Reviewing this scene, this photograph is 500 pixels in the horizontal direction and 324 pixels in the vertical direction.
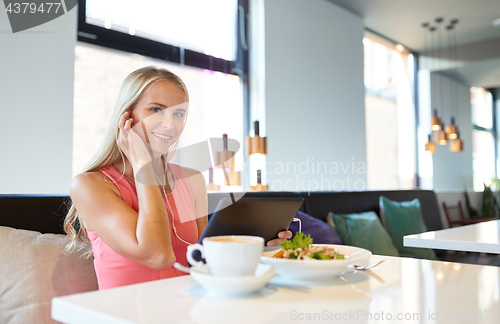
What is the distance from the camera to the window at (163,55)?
264 centimetres

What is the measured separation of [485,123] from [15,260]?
8.82 metres

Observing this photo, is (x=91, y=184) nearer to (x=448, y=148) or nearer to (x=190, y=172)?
(x=190, y=172)

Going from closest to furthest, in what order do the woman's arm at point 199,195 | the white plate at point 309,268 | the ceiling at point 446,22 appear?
1. the white plate at point 309,268
2. the woman's arm at point 199,195
3. the ceiling at point 446,22

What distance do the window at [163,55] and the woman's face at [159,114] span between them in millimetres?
830

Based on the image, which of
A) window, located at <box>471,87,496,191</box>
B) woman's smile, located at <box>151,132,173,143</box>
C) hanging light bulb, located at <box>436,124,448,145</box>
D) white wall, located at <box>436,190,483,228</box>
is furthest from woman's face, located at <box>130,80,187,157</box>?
window, located at <box>471,87,496,191</box>

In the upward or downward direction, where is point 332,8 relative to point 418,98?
upward

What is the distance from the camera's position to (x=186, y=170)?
147cm

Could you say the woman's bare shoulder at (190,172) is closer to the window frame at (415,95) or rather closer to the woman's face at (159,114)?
the woman's face at (159,114)

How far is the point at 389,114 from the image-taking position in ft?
18.8

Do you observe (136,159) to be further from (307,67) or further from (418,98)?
(418,98)

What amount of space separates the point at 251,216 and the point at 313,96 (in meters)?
3.53

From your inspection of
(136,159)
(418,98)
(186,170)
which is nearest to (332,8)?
(418,98)

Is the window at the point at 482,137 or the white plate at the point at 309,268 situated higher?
the window at the point at 482,137

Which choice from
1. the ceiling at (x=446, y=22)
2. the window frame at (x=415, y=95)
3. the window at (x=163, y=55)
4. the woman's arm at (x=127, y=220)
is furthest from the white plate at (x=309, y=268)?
the window frame at (x=415, y=95)
